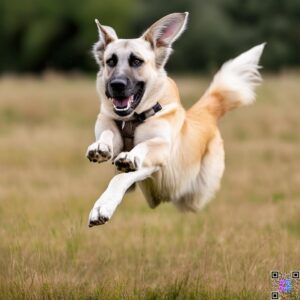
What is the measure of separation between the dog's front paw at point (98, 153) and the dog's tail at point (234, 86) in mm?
2029

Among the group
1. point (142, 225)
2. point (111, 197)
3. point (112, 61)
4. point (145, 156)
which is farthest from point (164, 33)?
point (142, 225)

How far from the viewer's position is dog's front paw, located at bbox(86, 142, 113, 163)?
15.8 feet

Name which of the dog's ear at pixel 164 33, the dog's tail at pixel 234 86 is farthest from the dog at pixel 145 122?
the dog's tail at pixel 234 86

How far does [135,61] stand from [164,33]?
0.36m

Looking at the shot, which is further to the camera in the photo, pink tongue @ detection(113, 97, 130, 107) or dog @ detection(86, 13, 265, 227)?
pink tongue @ detection(113, 97, 130, 107)

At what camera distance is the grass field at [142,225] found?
16.7 feet

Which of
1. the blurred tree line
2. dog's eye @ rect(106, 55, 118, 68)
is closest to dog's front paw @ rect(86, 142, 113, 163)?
dog's eye @ rect(106, 55, 118, 68)

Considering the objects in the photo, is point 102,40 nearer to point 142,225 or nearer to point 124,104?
point 124,104

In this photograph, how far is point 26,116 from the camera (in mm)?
16578

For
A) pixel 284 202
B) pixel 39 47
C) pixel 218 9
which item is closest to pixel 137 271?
pixel 284 202

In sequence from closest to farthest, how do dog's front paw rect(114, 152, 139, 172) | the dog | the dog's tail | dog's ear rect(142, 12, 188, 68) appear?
dog's front paw rect(114, 152, 139, 172)
the dog
dog's ear rect(142, 12, 188, 68)
the dog's tail

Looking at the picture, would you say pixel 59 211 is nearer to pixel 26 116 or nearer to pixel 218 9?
pixel 26 116

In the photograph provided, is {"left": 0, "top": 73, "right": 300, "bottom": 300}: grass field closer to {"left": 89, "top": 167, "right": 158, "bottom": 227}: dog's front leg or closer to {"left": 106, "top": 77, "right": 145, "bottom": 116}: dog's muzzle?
{"left": 89, "top": 167, "right": 158, "bottom": 227}: dog's front leg

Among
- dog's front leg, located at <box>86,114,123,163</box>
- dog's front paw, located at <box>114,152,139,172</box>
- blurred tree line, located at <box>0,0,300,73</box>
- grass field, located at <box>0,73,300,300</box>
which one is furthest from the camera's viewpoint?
blurred tree line, located at <box>0,0,300,73</box>
